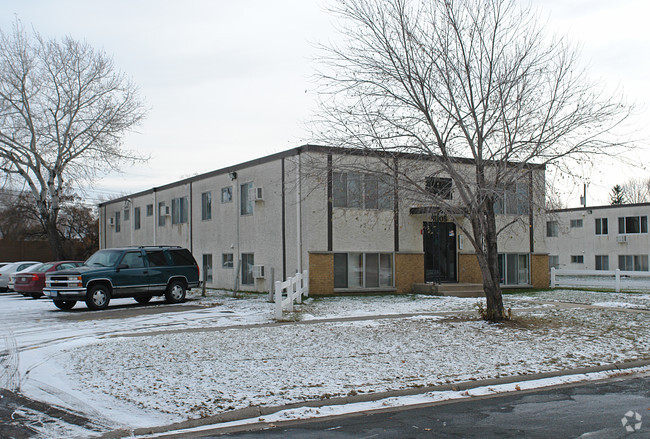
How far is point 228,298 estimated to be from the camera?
21.5 meters

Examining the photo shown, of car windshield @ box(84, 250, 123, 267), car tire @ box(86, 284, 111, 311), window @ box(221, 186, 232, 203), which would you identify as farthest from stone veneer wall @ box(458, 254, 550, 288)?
car tire @ box(86, 284, 111, 311)

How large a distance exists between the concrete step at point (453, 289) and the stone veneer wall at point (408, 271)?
1.67ft

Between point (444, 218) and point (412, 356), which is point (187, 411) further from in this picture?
point (444, 218)

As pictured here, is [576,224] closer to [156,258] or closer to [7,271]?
[156,258]

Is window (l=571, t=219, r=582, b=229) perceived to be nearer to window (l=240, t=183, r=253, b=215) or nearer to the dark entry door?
the dark entry door

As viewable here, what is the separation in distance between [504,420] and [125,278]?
47.6 ft

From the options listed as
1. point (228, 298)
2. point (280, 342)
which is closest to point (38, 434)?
point (280, 342)

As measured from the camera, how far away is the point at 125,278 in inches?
741

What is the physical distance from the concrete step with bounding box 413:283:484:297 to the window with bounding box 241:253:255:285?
682 cm

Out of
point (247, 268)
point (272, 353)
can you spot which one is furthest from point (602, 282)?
point (272, 353)

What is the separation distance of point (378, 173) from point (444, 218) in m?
10.5

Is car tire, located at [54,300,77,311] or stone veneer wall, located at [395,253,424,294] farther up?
stone veneer wall, located at [395,253,424,294]

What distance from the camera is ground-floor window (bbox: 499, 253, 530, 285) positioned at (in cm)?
2567

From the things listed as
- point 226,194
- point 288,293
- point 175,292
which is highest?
point 226,194
